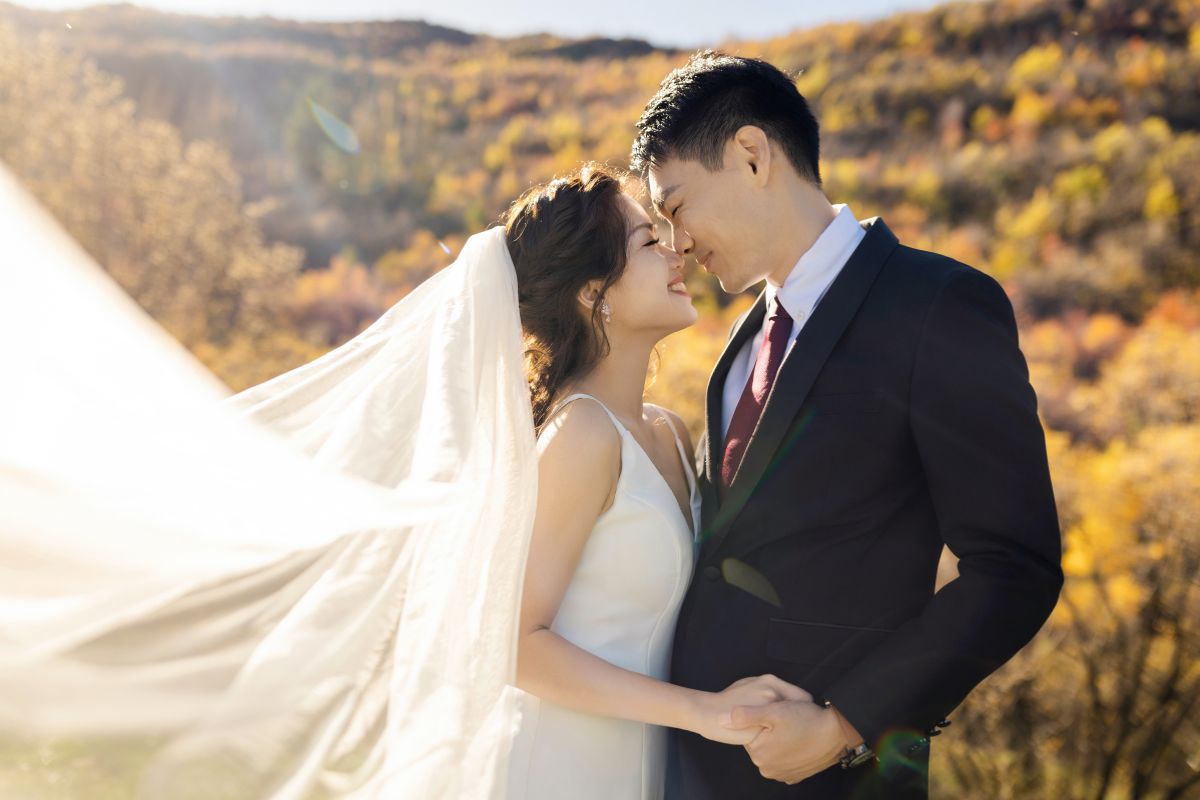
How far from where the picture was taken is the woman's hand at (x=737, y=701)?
2168 mm

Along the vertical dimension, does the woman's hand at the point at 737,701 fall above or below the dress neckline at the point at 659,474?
below

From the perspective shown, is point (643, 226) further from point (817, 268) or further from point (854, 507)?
point (854, 507)

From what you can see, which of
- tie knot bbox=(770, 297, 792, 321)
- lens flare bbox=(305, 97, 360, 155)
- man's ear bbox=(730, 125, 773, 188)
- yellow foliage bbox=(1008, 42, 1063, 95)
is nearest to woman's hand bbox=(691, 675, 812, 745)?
tie knot bbox=(770, 297, 792, 321)

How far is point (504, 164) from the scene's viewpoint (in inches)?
877

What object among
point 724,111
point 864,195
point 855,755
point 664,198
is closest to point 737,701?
point 855,755

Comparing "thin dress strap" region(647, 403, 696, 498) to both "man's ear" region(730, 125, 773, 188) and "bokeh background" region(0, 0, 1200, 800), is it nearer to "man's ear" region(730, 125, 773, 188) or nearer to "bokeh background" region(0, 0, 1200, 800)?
"man's ear" region(730, 125, 773, 188)

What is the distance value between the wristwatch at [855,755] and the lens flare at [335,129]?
23.8 metres

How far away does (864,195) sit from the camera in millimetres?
16047

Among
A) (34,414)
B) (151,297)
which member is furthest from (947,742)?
(151,297)

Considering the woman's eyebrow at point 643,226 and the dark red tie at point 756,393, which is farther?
the woman's eyebrow at point 643,226

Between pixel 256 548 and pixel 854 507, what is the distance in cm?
136

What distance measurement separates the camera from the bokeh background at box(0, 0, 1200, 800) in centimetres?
451

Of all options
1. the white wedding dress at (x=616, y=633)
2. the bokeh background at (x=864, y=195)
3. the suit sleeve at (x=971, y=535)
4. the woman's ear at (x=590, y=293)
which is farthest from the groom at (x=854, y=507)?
the bokeh background at (x=864, y=195)

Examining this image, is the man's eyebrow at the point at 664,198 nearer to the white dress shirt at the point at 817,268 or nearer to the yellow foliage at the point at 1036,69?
the white dress shirt at the point at 817,268
